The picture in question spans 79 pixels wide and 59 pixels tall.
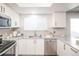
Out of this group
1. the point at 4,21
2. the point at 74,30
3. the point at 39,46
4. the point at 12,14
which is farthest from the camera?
the point at 74,30

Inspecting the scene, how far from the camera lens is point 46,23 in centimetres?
295

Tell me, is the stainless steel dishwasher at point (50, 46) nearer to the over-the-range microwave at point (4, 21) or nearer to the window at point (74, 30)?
the window at point (74, 30)

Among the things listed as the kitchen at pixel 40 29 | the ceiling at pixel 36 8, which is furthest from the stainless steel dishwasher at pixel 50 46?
the ceiling at pixel 36 8

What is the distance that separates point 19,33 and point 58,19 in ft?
3.42

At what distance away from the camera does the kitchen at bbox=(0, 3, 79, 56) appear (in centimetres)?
260

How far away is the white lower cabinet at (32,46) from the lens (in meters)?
2.96

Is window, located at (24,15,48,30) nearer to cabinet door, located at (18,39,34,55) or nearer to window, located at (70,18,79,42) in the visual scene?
cabinet door, located at (18,39,34,55)

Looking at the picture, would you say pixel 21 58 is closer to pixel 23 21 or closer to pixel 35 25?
pixel 23 21

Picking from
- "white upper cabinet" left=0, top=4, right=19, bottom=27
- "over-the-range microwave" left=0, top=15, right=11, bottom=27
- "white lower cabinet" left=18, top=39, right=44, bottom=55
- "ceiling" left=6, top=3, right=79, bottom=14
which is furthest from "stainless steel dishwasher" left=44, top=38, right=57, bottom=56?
"over-the-range microwave" left=0, top=15, right=11, bottom=27

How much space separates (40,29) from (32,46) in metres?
0.50

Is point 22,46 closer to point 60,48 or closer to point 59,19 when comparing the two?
point 60,48

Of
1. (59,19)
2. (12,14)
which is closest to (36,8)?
(59,19)

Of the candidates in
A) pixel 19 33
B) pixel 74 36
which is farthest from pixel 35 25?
pixel 74 36

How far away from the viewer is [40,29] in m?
3.11
